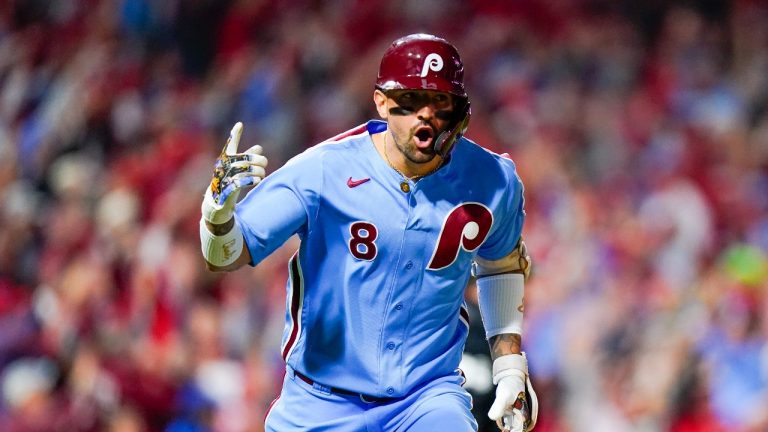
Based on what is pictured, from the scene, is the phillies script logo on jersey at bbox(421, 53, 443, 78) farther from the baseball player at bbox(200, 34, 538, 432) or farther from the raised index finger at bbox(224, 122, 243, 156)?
the raised index finger at bbox(224, 122, 243, 156)

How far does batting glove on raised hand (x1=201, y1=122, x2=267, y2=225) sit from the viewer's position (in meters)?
3.36

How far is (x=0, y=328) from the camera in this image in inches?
281

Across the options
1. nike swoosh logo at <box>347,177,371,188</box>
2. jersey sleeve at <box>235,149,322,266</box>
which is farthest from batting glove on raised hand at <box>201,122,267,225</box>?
nike swoosh logo at <box>347,177,371,188</box>

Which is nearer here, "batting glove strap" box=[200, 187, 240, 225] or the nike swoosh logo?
"batting glove strap" box=[200, 187, 240, 225]

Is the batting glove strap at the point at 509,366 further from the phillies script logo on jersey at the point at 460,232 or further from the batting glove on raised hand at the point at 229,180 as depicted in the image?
the batting glove on raised hand at the point at 229,180

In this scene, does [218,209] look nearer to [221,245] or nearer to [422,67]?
[221,245]

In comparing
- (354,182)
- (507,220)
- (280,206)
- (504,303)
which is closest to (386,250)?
(354,182)

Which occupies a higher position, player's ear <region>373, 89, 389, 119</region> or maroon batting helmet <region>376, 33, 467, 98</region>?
maroon batting helmet <region>376, 33, 467, 98</region>

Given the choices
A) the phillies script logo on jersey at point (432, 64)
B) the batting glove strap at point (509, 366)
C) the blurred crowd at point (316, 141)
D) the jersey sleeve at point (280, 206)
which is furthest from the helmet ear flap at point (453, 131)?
the blurred crowd at point (316, 141)

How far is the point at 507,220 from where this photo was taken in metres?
3.87

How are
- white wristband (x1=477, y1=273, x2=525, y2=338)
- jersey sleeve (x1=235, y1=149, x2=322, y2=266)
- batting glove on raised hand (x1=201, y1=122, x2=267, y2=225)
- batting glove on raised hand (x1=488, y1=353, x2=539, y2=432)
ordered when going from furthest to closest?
white wristband (x1=477, y1=273, x2=525, y2=338)
batting glove on raised hand (x1=488, y1=353, x2=539, y2=432)
jersey sleeve (x1=235, y1=149, x2=322, y2=266)
batting glove on raised hand (x1=201, y1=122, x2=267, y2=225)

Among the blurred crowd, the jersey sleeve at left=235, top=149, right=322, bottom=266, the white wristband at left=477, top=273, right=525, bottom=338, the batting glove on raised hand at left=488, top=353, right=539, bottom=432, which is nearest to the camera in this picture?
the jersey sleeve at left=235, top=149, right=322, bottom=266

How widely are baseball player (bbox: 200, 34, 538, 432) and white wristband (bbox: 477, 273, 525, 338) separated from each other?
29 cm

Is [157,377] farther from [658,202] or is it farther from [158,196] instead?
[658,202]
